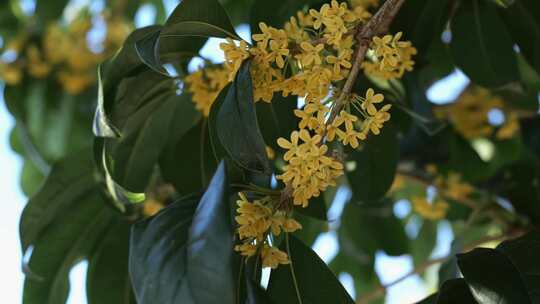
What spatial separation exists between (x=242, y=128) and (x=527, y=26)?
71 centimetres

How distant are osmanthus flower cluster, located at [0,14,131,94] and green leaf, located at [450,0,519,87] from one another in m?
1.47

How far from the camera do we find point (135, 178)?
1456 mm

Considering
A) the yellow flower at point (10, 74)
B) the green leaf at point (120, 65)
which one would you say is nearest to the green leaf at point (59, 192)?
the green leaf at point (120, 65)

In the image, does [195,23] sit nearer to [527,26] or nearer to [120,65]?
[120,65]

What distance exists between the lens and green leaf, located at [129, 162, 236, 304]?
2.70ft

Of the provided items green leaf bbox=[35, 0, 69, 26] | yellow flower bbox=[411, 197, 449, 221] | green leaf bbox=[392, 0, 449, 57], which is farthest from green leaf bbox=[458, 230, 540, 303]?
green leaf bbox=[35, 0, 69, 26]

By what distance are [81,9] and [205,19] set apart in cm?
225

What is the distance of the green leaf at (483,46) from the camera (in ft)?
4.91

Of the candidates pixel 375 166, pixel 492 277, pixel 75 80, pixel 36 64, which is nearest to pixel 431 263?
pixel 375 166

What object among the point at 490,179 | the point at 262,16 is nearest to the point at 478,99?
the point at 490,179

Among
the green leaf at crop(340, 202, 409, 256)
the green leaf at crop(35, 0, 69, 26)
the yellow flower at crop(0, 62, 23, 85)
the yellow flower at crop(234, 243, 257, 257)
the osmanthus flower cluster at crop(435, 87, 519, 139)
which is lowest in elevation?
the green leaf at crop(340, 202, 409, 256)

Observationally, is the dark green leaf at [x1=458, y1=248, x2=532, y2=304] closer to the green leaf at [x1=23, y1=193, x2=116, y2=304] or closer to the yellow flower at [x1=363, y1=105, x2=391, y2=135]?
the yellow flower at [x1=363, y1=105, x2=391, y2=135]

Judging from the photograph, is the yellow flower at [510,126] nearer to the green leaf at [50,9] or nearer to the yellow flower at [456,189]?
the yellow flower at [456,189]

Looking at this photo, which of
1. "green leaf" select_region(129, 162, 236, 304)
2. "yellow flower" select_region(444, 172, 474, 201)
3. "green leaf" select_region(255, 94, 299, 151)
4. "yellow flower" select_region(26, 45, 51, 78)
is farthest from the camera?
"yellow flower" select_region(26, 45, 51, 78)
